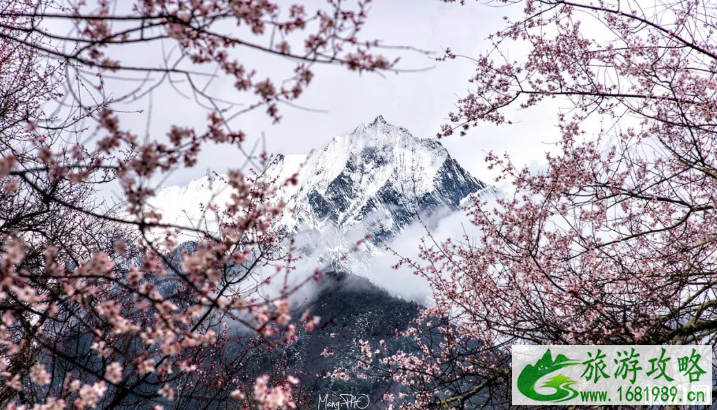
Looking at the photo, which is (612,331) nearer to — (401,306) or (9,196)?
(9,196)

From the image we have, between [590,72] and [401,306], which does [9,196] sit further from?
[401,306]

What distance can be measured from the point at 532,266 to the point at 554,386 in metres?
1.54

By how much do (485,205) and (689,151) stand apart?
11.3ft

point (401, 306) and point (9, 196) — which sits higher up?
point (401, 306)

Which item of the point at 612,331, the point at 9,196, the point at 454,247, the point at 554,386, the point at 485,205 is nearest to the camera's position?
the point at 612,331

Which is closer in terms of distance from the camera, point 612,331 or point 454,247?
point 612,331

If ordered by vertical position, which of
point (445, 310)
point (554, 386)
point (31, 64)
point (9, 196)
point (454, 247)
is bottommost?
point (554, 386)

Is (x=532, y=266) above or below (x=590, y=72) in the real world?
below

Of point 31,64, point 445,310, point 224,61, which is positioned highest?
point 31,64

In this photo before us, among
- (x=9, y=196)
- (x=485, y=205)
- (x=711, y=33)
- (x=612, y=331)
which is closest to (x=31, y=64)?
(x=9, y=196)

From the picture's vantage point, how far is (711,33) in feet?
15.7

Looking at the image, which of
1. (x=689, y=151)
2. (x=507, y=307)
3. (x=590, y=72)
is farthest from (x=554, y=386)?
(x=590, y=72)

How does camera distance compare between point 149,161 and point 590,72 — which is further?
point 590,72

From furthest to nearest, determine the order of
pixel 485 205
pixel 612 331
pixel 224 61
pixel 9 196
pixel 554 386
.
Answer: pixel 485 205 → pixel 9 196 → pixel 554 386 → pixel 612 331 → pixel 224 61
